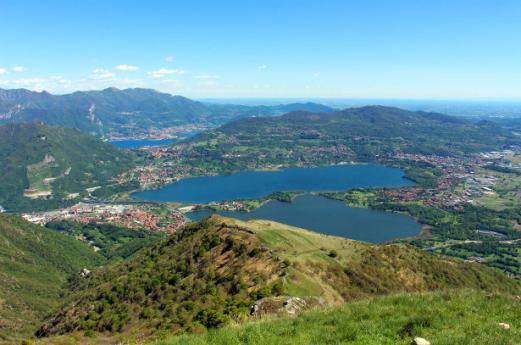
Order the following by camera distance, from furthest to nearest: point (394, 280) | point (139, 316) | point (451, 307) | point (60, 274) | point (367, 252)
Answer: point (60, 274)
point (367, 252)
point (394, 280)
point (139, 316)
point (451, 307)

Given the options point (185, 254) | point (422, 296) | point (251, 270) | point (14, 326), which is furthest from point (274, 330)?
point (14, 326)

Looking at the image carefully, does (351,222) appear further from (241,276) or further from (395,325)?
(395,325)

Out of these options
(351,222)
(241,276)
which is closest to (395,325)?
(241,276)

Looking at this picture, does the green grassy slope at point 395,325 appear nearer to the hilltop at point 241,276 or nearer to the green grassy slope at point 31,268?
the hilltop at point 241,276

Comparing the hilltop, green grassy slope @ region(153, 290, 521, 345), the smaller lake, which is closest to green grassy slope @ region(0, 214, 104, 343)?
the hilltop

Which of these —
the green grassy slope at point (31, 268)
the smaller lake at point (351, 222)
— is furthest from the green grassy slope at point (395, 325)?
the smaller lake at point (351, 222)

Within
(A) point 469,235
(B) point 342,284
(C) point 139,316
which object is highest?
(B) point 342,284

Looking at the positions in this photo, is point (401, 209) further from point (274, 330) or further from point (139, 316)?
point (274, 330)

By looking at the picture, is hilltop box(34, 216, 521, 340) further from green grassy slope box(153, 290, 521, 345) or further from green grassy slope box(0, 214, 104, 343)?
green grassy slope box(0, 214, 104, 343)
